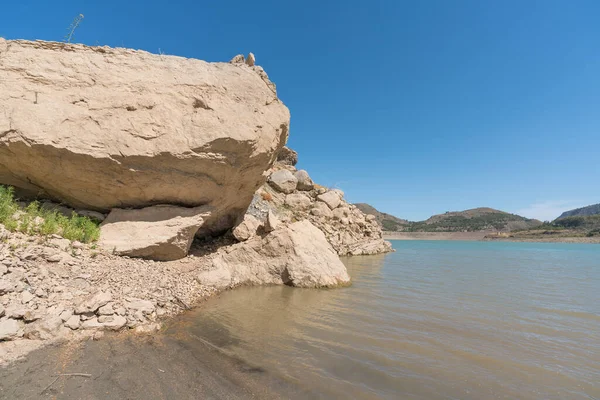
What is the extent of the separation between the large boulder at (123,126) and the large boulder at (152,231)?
14.4 inches

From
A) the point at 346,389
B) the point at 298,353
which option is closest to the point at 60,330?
the point at 298,353

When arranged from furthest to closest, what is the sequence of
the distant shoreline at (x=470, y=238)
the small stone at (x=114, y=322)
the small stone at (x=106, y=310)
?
the distant shoreline at (x=470, y=238), the small stone at (x=106, y=310), the small stone at (x=114, y=322)

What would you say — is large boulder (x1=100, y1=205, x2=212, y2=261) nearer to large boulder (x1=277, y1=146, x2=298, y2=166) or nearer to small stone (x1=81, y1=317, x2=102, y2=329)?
small stone (x1=81, y1=317, x2=102, y2=329)

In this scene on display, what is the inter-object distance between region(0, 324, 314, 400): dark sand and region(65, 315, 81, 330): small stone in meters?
0.49

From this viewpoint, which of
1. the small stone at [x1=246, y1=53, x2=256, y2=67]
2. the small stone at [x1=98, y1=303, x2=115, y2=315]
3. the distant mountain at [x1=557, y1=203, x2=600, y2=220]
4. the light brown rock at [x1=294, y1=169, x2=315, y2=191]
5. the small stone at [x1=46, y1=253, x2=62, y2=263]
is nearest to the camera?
the small stone at [x1=98, y1=303, x2=115, y2=315]

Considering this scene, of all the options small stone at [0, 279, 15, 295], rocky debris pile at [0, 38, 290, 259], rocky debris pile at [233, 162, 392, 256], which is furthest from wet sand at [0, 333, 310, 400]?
rocky debris pile at [233, 162, 392, 256]

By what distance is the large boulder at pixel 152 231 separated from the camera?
25.2 ft

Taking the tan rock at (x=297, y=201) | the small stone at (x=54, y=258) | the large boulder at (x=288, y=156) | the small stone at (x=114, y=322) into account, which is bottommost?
the small stone at (x=114, y=322)

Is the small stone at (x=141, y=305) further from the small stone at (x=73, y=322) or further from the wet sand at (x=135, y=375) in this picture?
the wet sand at (x=135, y=375)

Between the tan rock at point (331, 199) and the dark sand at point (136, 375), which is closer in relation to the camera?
the dark sand at point (136, 375)

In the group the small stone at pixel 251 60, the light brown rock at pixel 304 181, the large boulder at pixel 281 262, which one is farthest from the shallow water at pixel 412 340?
the light brown rock at pixel 304 181

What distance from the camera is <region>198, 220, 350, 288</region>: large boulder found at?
31.1 ft

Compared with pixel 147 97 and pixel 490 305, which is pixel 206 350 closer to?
pixel 147 97

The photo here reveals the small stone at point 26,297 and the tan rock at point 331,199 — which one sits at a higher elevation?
the tan rock at point 331,199
